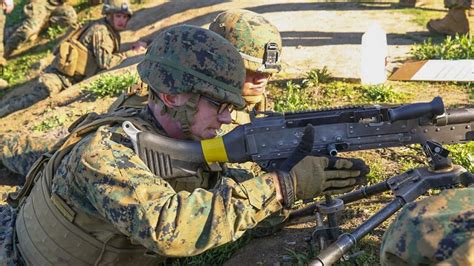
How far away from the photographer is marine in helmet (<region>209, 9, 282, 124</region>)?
478cm

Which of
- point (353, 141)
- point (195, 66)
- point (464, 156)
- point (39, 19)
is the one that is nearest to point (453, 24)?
point (464, 156)

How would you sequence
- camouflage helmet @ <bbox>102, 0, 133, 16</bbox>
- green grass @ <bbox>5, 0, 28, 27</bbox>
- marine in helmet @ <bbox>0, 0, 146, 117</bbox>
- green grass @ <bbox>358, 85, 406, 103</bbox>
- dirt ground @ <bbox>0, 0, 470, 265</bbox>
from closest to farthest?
green grass @ <bbox>358, 85, 406, 103</bbox>, dirt ground @ <bbox>0, 0, 470, 265</bbox>, marine in helmet @ <bbox>0, 0, 146, 117</bbox>, camouflage helmet @ <bbox>102, 0, 133, 16</bbox>, green grass @ <bbox>5, 0, 28, 27</bbox>

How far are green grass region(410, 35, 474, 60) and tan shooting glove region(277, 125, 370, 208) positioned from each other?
4137 mm

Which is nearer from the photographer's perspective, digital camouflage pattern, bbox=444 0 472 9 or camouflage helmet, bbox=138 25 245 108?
camouflage helmet, bbox=138 25 245 108

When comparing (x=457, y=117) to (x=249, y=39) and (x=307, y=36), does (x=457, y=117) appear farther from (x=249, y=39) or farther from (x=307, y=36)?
(x=307, y=36)

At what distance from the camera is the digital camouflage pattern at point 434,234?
1.73 metres

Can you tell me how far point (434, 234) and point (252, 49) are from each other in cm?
318

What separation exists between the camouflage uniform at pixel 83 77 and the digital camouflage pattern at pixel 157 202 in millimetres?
6802

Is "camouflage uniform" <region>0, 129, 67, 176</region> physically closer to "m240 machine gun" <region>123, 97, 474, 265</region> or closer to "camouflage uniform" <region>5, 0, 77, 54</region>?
"m240 machine gun" <region>123, 97, 474, 265</region>

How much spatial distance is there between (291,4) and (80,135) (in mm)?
8019

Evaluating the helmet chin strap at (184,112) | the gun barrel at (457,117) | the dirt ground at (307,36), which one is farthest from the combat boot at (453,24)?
the helmet chin strap at (184,112)

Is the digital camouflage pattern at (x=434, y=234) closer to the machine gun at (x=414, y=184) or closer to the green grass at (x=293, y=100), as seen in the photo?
the machine gun at (x=414, y=184)

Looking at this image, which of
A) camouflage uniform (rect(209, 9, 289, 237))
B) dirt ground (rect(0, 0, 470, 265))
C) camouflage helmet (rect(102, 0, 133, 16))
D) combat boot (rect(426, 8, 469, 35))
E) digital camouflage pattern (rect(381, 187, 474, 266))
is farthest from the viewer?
camouflage helmet (rect(102, 0, 133, 16))

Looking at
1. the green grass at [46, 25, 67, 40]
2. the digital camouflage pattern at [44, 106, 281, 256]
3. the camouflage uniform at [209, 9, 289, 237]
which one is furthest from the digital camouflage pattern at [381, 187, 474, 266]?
the green grass at [46, 25, 67, 40]
